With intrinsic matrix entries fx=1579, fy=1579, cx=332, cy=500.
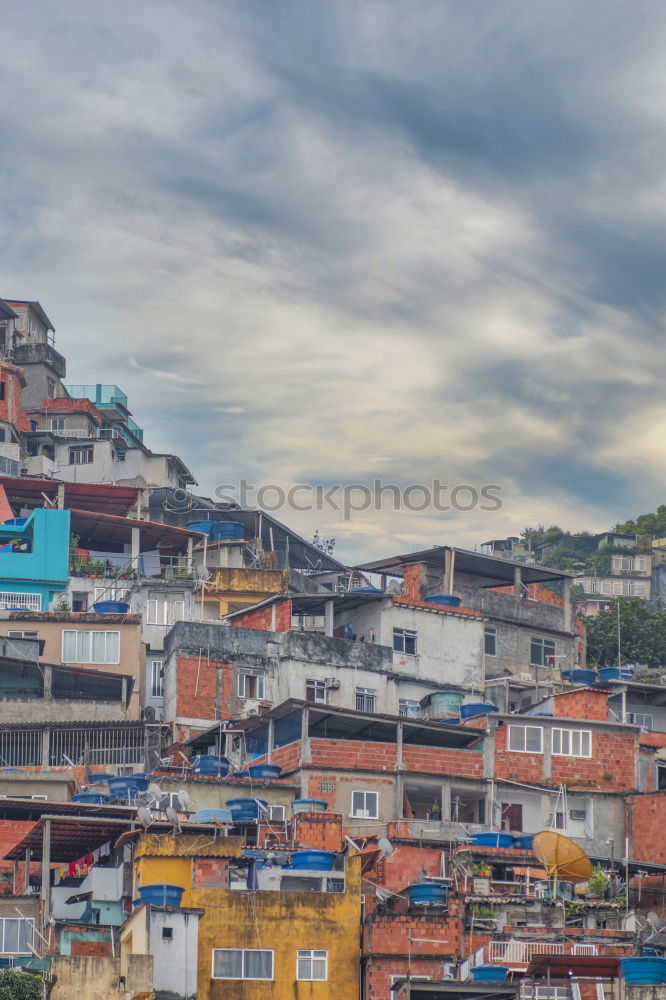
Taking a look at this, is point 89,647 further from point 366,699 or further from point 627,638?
point 627,638

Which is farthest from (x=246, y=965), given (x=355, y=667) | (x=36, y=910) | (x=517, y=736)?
(x=355, y=667)

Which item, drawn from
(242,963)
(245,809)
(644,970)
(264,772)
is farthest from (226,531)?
(644,970)

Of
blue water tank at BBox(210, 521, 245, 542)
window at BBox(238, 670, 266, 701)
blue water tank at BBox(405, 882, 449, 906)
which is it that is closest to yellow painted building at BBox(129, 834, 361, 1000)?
blue water tank at BBox(405, 882, 449, 906)

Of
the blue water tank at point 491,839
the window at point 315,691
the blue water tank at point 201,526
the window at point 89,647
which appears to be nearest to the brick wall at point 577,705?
the blue water tank at point 491,839

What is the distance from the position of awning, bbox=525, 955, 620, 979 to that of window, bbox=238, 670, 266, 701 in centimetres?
2180

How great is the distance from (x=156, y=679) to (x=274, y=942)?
78.6 ft

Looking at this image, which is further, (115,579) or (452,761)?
(115,579)

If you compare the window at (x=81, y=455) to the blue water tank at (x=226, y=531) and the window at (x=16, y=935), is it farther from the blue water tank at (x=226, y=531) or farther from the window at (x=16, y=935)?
the window at (x=16, y=935)

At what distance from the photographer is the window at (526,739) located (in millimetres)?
44806

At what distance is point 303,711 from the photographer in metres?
42.0

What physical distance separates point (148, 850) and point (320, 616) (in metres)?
26.5

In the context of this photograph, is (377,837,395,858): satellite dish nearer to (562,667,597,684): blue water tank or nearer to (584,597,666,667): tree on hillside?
(562,667,597,684): blue water tank

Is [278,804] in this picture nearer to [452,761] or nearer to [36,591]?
[452,761]

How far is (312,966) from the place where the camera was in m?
30.6
